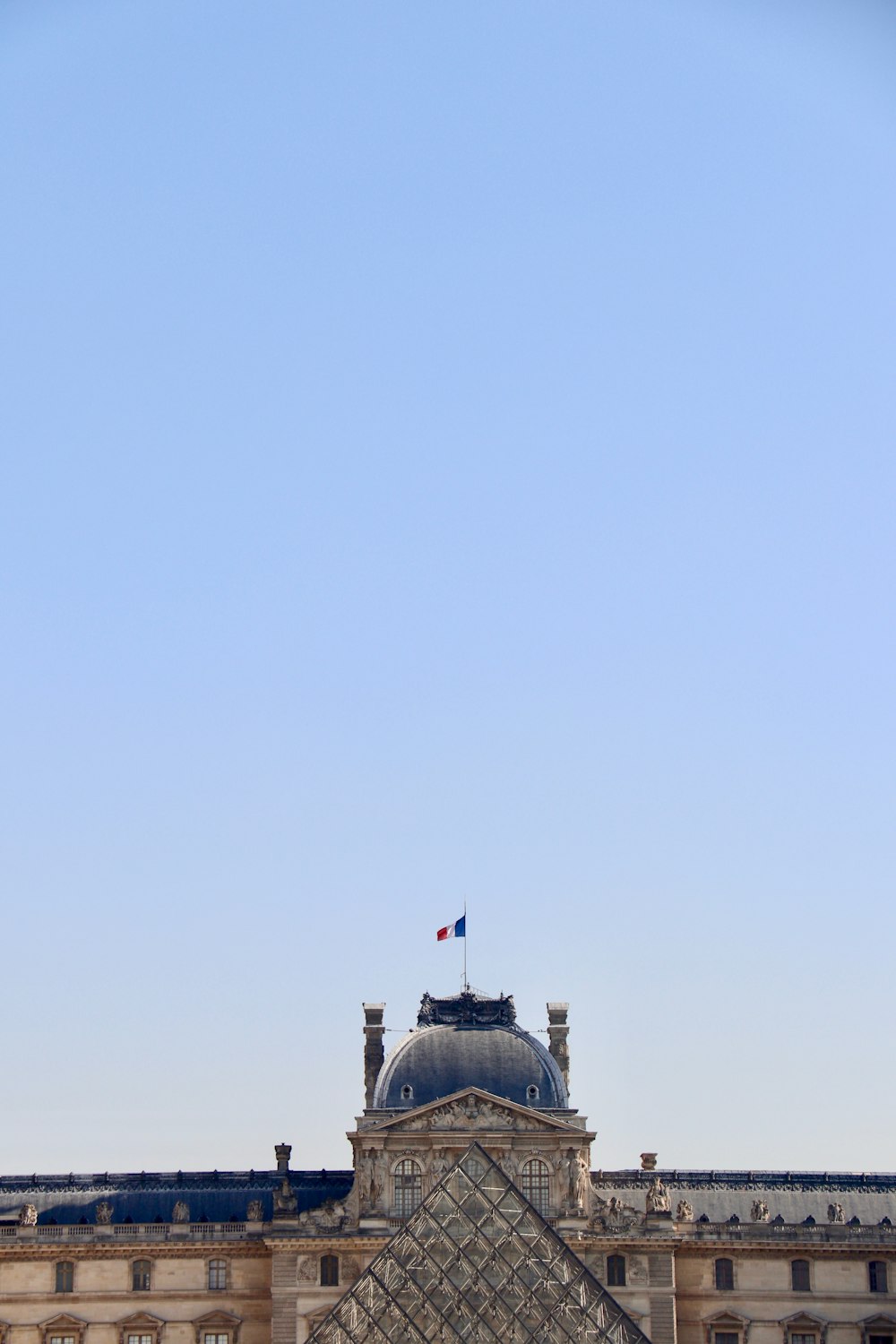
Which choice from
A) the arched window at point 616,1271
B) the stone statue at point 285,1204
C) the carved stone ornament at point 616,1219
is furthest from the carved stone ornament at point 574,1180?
the stone statue at point 285,1204

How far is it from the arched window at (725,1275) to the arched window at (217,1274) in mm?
16659

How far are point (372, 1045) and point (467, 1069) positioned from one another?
419 cm

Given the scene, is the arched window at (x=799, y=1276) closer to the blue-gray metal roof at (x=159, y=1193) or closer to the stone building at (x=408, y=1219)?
the stone building at (x=408, y=1219)

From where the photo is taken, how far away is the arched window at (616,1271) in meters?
88.8

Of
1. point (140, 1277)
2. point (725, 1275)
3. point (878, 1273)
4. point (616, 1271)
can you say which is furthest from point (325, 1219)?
point (878, 1273)

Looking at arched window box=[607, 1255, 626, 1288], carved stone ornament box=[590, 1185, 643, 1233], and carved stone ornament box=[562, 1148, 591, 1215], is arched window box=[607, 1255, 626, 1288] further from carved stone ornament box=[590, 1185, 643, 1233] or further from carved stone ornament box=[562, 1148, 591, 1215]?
carved stone ornament box=[562, 1148, 591, 1215]

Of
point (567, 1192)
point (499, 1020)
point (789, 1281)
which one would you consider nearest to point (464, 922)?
point (499, 1020)

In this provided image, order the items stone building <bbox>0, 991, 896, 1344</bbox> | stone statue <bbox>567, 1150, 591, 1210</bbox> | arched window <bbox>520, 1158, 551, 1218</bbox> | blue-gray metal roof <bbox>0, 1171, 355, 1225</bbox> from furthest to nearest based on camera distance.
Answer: blue-gray metal roof <bbox>0, 1171, 355, 1225</bbox>, arched window <bbox>520, 1158, 551, 1218</bbox>, stone statue <bbox>567, 1150, 591, 1210</bbox>, stone building <bbox>0, 991, 896, 1344</bbox>

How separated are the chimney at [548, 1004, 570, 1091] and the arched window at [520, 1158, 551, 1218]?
3733mm

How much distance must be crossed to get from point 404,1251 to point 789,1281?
20976 mm

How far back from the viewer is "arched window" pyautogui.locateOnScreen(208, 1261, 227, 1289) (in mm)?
89500

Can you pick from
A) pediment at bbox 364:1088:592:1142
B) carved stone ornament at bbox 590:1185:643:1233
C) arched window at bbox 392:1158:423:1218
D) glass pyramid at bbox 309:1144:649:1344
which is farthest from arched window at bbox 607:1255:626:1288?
glass pyramid at bbox 309:1144:649:1344

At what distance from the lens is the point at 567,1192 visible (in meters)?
89.4

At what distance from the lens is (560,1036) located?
9381cm
